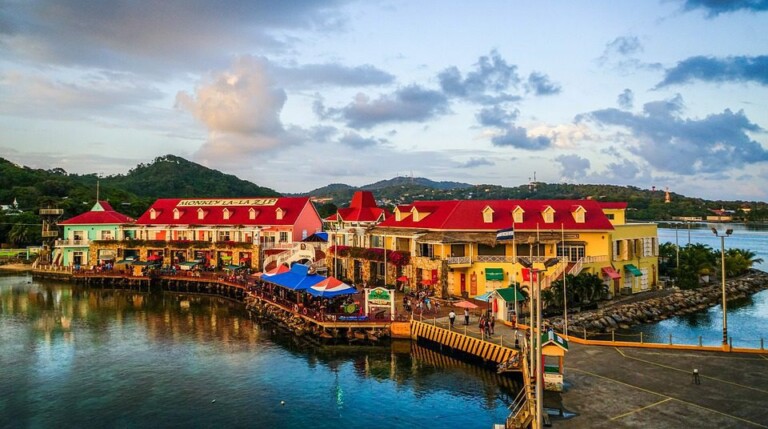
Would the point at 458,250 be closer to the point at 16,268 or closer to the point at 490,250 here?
the point at 490,250

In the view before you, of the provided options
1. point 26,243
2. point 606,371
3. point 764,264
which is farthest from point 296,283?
point 764,264

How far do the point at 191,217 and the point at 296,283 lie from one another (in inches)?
1458

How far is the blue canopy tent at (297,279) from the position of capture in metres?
41.6

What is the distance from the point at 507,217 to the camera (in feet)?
160

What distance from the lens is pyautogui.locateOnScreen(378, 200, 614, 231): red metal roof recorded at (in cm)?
4675

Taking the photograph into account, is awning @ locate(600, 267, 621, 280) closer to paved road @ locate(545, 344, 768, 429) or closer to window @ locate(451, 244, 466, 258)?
window @ locate(451, 244, 466, 258)

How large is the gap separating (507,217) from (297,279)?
793 inches

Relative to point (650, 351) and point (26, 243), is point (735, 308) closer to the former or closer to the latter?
point (650, 351)

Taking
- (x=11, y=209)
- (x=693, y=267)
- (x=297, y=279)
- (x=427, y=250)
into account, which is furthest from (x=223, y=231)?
(x=11, y=209)

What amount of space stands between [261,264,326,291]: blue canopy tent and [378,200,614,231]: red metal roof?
40.3 ft

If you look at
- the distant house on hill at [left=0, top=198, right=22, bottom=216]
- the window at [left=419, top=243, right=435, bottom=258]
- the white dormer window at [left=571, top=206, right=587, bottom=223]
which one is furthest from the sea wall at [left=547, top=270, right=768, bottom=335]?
the distant house on hill at [left=0, top=198, right=22, bottom=216]

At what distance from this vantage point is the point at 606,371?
78.4ft

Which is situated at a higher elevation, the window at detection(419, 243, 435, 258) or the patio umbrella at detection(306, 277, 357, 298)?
the window at detection(419, 243, 435, 258)

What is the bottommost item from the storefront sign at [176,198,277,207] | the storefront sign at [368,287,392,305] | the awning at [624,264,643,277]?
the storefront sign at [368,287,392,305]
